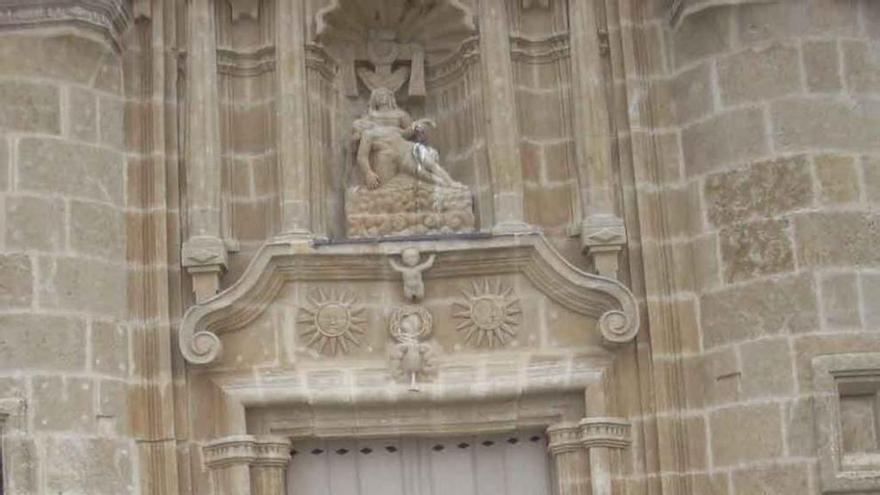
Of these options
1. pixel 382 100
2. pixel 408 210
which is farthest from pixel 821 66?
pixel 382 100

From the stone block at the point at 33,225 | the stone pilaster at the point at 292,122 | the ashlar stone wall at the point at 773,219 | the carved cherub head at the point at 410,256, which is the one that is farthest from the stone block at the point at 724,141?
the stone block at the point at 33,225

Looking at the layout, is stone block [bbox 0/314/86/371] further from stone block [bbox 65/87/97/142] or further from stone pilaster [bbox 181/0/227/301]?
stone block [bbox 65/87/97/142]

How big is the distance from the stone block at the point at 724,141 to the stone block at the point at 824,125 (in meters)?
0.11

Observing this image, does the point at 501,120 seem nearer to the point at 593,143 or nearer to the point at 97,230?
the point at 593,143

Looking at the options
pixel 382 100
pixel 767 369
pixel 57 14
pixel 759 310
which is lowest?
pixel 767 369

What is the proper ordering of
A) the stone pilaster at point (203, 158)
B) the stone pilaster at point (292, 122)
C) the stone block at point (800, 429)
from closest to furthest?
the stone block at point (800, 429)
the stone pilaster at point (203, 158)
the stone pilaster at point (292, 122)

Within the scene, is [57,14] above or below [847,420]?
above

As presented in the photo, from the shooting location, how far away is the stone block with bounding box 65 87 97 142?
29.0 ft

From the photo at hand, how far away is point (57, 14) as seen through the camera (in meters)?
8.84

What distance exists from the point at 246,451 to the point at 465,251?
1639 millimetres

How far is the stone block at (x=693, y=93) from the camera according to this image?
29.7 ft

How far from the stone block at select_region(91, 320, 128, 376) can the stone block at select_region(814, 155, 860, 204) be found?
385 centimetres

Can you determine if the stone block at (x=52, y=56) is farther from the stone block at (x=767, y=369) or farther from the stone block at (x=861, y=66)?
the stone block at (x=861, y=66)

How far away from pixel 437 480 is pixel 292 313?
1240 mm
